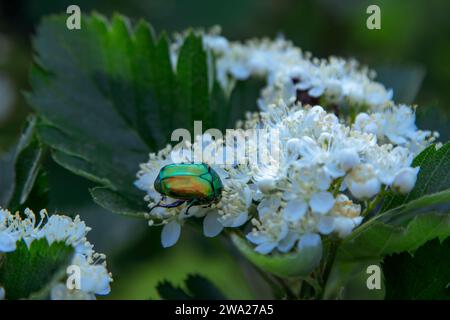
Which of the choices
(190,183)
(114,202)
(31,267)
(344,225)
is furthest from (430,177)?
(31,267)

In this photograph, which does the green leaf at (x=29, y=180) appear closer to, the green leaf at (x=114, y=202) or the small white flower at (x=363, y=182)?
the green leaf at (x=114, y=202)

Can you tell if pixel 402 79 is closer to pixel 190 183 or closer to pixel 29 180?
pixel 190 183

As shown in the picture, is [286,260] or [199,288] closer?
[286,260]

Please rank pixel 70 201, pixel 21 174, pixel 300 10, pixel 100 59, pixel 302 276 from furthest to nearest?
pixel 300 10
pixel 70 201
pixel 100 59
pixel 21 174
pixel 302 276

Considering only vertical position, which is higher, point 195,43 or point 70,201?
point 195,43

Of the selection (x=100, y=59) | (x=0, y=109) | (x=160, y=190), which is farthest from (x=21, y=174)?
(x=0, y=109)
